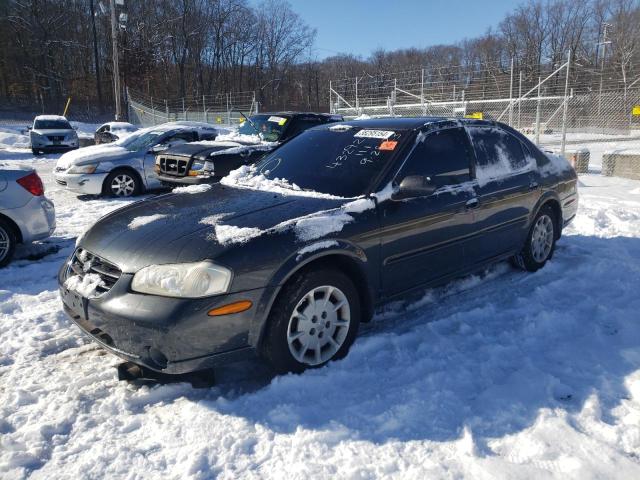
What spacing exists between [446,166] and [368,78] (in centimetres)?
1921

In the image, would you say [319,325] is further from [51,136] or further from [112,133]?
[51,136]

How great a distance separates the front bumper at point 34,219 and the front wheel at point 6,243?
4.6 inches

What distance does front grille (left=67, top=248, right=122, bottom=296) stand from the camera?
305 centimetres

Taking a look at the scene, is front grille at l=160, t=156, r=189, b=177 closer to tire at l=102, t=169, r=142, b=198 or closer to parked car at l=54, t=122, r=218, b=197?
parked car at l=54, t=122, r=218, b=197

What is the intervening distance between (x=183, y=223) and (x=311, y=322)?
105 centimetres

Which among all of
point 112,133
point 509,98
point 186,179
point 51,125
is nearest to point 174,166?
point 186,179

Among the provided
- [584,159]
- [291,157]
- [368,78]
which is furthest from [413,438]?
[368,78]

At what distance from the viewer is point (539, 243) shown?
5.19 m

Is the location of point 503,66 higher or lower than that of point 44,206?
higher

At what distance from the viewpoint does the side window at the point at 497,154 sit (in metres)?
4.44

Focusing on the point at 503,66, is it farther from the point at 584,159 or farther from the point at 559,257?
the point at 559,257

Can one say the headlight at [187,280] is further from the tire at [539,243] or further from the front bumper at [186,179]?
the front bumper at [186,179]

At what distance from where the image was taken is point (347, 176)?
12.4 feet

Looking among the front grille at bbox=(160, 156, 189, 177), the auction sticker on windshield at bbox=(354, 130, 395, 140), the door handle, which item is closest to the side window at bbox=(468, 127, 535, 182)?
the door handle
